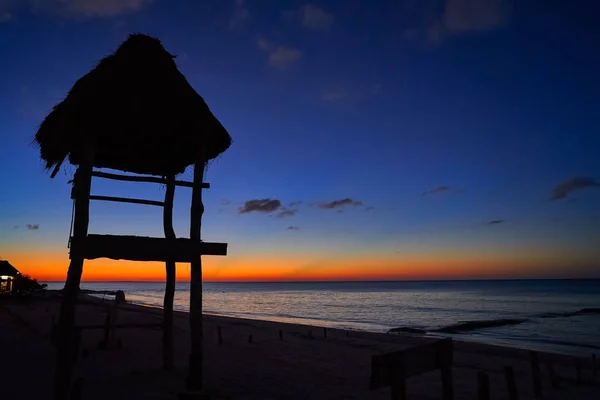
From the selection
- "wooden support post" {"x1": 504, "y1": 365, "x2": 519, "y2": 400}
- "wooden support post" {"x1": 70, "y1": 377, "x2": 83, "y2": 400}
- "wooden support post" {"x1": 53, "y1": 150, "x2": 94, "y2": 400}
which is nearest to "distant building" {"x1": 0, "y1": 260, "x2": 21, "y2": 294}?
"wooden support post" {"x1": 53, "y1": 150, "x2": 94, "y2": 400}

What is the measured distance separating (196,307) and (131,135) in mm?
4204

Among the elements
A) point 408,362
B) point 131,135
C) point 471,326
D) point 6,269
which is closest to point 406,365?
point 408,362

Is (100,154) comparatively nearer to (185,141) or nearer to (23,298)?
(185,141)

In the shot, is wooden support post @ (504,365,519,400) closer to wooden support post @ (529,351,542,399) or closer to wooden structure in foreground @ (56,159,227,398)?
wooden support post @ (529,351,542,399)

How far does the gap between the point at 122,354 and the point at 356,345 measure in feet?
43.7

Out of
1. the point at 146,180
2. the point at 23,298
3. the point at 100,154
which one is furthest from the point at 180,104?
the point at 23,298

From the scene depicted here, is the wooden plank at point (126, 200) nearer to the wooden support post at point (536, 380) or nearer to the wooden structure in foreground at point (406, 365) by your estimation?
the wooden structure in foreground at point (406, 365)

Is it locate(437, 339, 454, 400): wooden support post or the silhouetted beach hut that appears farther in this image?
the silhouetted beach hut

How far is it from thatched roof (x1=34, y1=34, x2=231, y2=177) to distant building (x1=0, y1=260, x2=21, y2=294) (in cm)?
4859

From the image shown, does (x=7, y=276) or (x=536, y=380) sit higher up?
(x=7, y=276)

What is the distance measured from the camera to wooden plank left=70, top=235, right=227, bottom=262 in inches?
291

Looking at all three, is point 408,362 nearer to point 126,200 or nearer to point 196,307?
point 196,307

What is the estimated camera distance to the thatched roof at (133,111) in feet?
26.6

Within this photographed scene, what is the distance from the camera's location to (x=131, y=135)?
9484 millimetres
